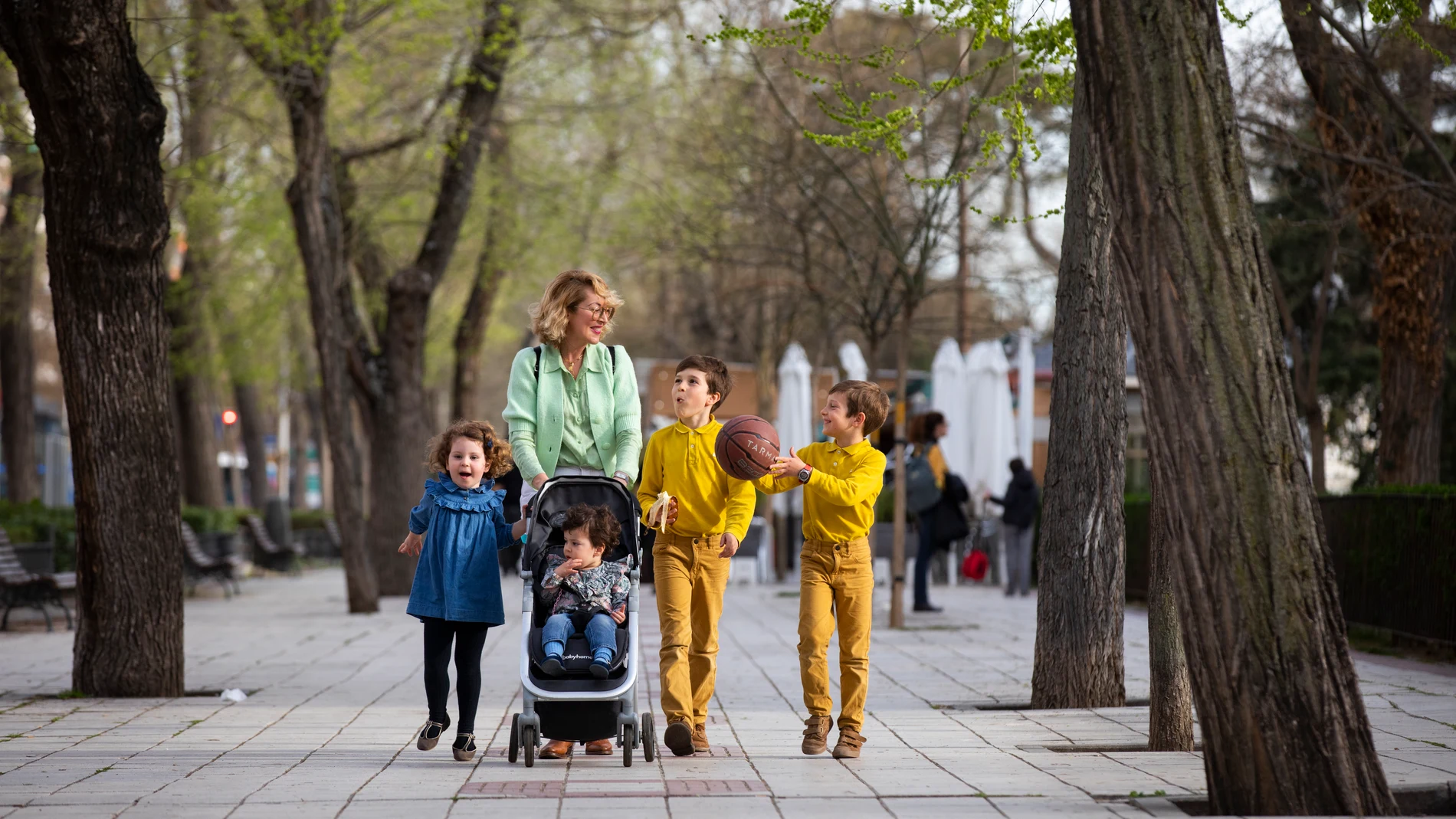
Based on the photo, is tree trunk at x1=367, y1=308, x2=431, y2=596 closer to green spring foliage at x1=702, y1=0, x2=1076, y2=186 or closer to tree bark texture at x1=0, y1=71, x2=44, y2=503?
tree bark texture at x1=0, y1=71, x2=44, y2=503

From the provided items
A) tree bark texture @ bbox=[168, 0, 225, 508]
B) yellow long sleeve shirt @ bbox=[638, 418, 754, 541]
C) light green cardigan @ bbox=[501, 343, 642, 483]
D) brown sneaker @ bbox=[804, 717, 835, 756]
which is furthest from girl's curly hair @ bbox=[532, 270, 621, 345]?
tree bark texture @ bbox=[168, 0, 225, 508]

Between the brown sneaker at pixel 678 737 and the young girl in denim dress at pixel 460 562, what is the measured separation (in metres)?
0.87

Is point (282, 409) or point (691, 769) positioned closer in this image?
point (691, 769)

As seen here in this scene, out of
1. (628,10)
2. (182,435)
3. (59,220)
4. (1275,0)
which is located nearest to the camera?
(59,220)

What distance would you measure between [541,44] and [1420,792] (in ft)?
53.3

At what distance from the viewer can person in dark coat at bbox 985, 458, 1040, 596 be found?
19.5 m

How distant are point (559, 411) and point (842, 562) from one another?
4.61ft

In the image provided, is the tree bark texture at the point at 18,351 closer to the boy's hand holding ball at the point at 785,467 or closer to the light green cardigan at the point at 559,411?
the light green cardigan at the point at 559,411

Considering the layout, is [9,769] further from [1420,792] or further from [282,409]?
[282,409]

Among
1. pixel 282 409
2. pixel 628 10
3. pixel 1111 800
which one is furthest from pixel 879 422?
pixel 282 409

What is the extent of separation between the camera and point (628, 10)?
20.2 meters

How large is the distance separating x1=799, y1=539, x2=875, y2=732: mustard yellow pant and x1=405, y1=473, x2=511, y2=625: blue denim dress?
136cm

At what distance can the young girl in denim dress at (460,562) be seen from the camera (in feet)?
23.0

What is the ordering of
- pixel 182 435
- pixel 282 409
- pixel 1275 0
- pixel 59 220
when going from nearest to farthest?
pixel 59 220 < pixel 1275 0 < pixel 182 435 < pixel 282 409
